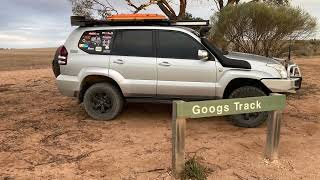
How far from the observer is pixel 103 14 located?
62.4 feet

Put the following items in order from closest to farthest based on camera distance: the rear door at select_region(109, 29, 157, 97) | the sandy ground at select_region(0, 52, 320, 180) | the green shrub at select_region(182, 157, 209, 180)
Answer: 1. the green shrub at select_region(182, 157, 209, 180)
2. the sandy ground at select_region(0, 52, 320, 180)
3. the rear door at select_region(109, 29, 157, 97)

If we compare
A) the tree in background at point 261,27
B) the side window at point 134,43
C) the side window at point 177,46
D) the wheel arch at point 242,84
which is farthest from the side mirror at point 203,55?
the tree in background at point 261,27

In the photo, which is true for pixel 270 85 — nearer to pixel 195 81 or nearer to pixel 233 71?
pixel 233 71

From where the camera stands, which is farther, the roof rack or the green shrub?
the roof rack

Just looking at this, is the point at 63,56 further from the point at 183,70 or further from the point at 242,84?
the point at 242,84

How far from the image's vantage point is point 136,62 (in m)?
8.14

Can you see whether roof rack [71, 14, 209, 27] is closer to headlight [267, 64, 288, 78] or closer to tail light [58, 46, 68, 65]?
tail light [58, 46, 68, 65]

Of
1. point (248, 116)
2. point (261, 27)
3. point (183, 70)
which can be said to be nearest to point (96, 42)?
point (183, 70)

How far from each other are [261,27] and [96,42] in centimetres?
651

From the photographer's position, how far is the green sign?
5.51m

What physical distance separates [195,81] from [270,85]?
1.25 m

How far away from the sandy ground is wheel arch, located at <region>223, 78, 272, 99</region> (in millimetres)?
603

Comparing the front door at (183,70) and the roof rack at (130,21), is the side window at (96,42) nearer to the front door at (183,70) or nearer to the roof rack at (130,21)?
the roof rack at (130,21)

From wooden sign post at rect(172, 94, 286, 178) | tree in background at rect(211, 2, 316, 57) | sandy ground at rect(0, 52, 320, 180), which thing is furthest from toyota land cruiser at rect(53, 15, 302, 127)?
tree in background at rect(211, 2, 316, 57)
